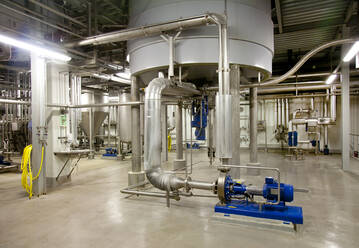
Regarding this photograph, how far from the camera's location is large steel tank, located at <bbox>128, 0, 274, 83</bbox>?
188 inches

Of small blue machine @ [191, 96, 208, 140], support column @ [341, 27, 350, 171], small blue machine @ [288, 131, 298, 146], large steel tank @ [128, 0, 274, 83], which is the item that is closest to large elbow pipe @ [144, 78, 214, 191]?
large steel tank @ [128, 0, 274, 83]

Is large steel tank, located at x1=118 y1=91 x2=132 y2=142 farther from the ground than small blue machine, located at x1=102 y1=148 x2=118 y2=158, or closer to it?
farther from the ground

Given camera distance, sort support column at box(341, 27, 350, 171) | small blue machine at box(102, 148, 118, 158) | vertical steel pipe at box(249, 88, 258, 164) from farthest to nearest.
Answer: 1. small blue machine at box(102, 148, 118, 158)
2. support column at box(341, 27, 350, 171)
3. vertical steel pipe at box(249, 88, 258, 164)

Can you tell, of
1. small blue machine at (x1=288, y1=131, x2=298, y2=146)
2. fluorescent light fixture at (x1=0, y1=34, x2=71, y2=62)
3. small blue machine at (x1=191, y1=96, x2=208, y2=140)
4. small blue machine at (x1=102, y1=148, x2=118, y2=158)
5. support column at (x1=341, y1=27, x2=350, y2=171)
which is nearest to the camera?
fluorescent light fixture at (x1=0, y1=34, x2=71, y2=62)

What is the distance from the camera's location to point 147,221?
385cm

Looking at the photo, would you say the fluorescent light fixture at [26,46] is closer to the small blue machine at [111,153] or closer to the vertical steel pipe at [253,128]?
the vertical steel pipe at [253,128]

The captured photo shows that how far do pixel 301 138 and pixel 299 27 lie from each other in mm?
6777

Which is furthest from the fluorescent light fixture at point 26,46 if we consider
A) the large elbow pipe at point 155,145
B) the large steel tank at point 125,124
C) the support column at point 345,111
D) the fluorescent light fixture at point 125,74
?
the support column at point 345,111

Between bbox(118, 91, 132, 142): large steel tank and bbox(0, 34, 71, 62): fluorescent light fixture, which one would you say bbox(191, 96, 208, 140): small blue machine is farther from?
bbox(118, 91, 132, 142): large steel tank

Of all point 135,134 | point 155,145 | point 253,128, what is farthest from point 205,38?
point 253,128

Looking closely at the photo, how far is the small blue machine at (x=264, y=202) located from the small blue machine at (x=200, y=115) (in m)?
2.46

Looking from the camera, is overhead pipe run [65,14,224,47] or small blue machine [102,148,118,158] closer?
overhead pipe run [65,14,224,47]

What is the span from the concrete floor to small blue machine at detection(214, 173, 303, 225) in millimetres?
236

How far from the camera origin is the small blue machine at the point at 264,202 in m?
3.55
